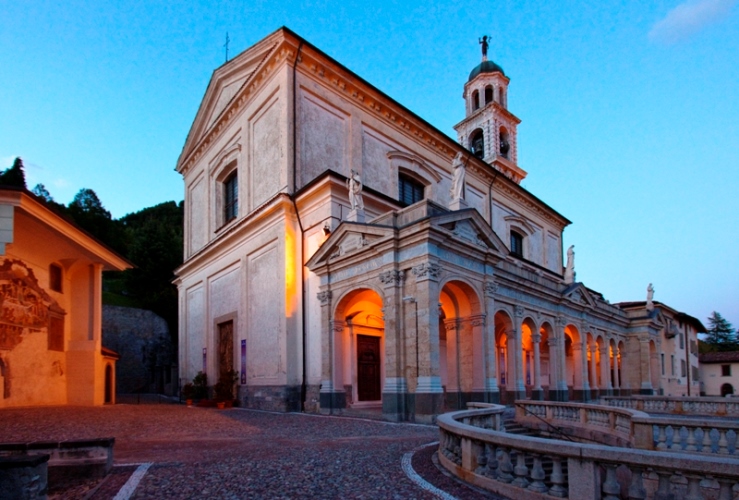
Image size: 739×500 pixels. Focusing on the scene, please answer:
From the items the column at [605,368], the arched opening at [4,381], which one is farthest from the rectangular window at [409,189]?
the arched opening at [4,381]

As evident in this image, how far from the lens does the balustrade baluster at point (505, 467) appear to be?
18.0 ft

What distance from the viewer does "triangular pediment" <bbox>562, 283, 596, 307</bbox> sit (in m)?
25.0

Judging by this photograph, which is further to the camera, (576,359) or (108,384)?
(576,359)

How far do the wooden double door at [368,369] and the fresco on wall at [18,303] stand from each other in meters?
11.1


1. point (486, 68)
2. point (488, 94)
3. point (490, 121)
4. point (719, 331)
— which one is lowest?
point (719, 331)

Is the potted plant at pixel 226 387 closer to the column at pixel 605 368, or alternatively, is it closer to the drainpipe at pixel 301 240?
the drainpipe at pixel 301 240

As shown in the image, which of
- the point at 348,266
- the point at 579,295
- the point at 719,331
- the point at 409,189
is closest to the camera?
the point at 348,266

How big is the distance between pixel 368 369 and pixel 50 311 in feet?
38.5

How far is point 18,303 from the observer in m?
16.4

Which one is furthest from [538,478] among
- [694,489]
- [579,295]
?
[579,295]

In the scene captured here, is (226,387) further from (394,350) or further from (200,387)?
(394,350)

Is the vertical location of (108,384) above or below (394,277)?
below

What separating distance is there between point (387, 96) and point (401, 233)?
10.9 meters

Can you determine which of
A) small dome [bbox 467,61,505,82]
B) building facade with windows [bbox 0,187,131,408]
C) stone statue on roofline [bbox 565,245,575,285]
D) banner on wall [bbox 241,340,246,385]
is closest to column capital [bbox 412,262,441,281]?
banner on wall [bbox 241,340,246,385]
